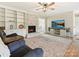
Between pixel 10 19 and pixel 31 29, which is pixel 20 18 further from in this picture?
pixel 31 29

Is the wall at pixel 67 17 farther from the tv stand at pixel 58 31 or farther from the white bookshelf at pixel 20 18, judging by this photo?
the white bookshelf at pixel 20 18

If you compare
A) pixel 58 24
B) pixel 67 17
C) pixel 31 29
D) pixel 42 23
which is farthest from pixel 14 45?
pixel 42 23

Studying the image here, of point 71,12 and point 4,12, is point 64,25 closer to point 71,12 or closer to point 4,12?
point 71,12

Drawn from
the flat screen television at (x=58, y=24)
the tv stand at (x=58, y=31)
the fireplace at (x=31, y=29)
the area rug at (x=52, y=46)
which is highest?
the flat screen television at (x=58, y=24)

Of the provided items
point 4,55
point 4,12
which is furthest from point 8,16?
point 4,55

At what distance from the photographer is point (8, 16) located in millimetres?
5910

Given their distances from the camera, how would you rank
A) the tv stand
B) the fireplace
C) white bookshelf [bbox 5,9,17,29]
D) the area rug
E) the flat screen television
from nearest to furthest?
the area rug < white bookshelf [bbox 5,9,17,29] < the fireplace < the tv stand < the flat screen television

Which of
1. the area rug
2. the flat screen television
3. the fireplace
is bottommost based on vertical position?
the area rug

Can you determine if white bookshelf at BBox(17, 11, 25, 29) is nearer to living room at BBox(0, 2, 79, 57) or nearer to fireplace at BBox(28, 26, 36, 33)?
living room at BBox(0, 2, 79, 57)

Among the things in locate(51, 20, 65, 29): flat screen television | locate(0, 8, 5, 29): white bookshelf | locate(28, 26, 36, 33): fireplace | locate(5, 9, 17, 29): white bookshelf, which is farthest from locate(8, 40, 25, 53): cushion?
locate(51, 20, 65, 29): flat screen television

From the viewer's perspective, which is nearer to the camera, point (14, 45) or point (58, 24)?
point (14, 45)

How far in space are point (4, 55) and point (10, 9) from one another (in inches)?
183

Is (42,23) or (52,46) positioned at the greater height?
(42,23)

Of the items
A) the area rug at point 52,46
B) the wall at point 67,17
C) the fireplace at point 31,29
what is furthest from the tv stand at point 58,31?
the area rug at point 52,46
